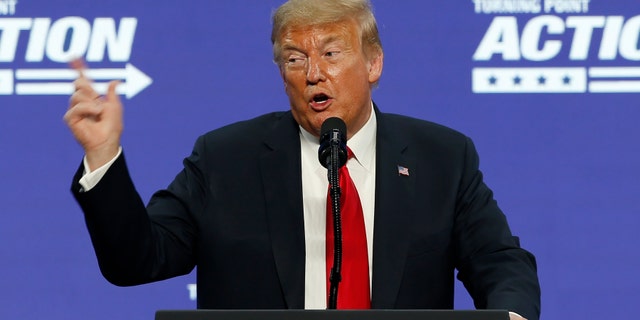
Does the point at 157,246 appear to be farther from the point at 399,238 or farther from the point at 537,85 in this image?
the point at 537,85

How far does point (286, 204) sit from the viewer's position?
2666 mm

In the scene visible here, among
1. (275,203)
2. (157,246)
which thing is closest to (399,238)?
(275,203)

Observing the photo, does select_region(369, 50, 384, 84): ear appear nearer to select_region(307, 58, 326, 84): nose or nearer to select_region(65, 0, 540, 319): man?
select_region(65, 0, 540, 319): man

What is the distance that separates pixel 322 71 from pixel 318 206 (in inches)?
12.5

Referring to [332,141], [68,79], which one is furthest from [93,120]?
[68,79]

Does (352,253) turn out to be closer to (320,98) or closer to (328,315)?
(320,98)

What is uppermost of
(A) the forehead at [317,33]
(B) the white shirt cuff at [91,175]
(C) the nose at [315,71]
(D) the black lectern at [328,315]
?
(A) the forehead at [317,33]

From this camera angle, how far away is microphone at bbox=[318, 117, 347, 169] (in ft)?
7.21

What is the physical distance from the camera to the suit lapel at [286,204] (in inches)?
101

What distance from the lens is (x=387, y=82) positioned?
3.88 metres

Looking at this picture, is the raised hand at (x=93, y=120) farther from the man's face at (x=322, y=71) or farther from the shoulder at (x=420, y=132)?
the shoulder at (x=420, y=132)

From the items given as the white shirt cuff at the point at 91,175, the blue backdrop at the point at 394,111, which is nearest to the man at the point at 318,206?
the white shirt cuff at the point at 91,175

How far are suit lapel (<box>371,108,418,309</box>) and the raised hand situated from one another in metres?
0.70

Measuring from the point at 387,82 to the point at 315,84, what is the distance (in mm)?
1266
